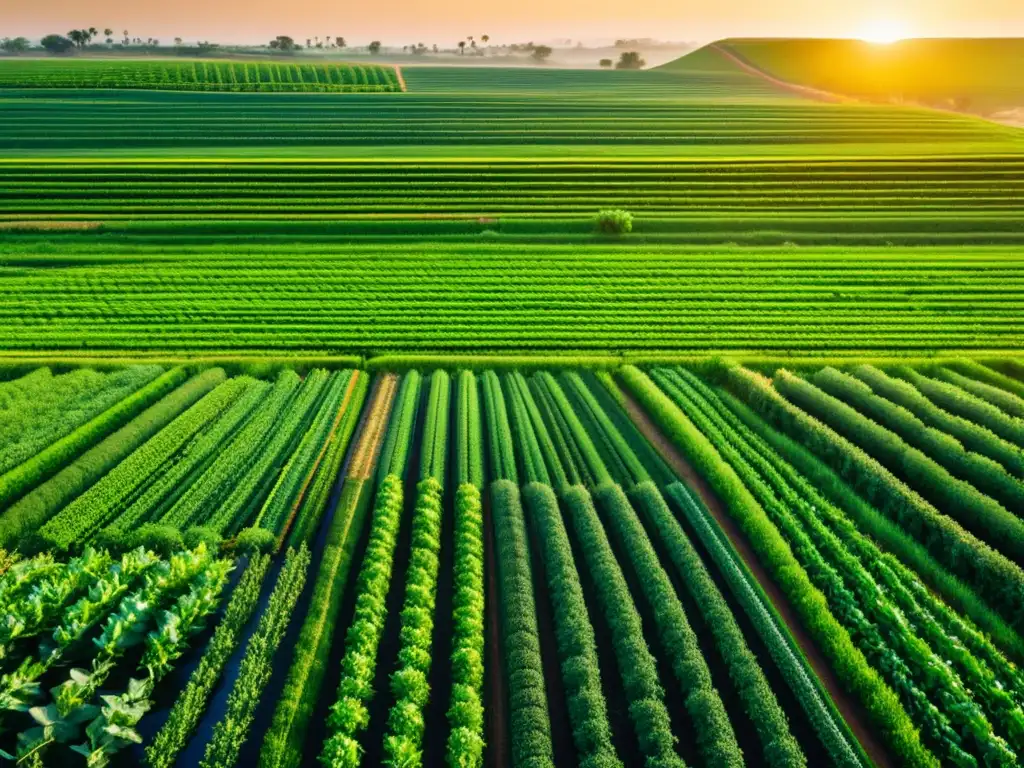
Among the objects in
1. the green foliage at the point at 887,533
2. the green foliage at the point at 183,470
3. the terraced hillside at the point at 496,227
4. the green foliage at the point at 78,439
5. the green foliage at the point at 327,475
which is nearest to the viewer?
the green foliage at the point at 887,533

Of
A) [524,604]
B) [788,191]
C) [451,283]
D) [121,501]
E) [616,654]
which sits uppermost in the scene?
[788,191]

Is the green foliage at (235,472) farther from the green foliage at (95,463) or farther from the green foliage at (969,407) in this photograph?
the green foliage at (969,407)

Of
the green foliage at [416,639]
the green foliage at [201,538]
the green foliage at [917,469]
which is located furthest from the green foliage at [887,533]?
the green foliage at [201,538]

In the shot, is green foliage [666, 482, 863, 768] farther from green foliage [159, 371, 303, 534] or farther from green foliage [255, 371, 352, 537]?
green foliage [159, 371, 303, 534]

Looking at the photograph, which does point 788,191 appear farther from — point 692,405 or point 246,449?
point 246,449

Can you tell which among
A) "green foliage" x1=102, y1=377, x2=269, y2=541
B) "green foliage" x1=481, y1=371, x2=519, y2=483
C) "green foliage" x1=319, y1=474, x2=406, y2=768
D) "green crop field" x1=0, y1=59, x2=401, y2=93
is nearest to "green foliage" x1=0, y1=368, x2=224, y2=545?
"green foliage" x1=102, y1=377, x2=269, y2=541

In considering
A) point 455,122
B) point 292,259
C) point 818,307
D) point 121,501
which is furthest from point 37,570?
point 455,122

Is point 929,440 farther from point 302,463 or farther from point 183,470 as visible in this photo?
point 183,470
